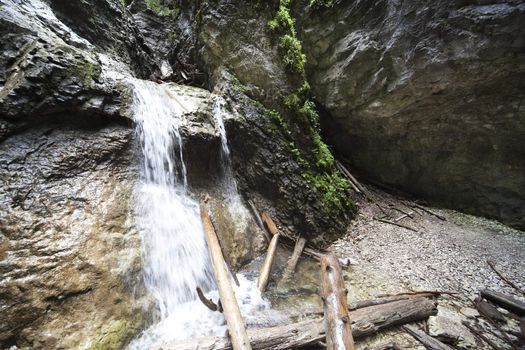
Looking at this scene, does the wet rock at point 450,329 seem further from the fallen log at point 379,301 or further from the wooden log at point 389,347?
the wooden log at point 389,347

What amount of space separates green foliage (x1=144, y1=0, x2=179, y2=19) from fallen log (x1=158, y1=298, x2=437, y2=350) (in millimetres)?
10773

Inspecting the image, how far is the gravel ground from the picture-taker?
3391 millimetres

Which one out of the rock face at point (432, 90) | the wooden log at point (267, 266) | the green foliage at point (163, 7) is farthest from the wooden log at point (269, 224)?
the green foliage at point (163, 7)

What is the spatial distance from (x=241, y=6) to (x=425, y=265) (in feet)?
24.3

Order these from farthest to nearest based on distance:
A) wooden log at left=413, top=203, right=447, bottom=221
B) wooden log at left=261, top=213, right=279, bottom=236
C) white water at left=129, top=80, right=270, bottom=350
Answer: wooden log at left=413, top=203, right=447, bottom=221 → wooden log at left=261, top=213, right=279, bottom=236 → white water at left=129, top=80, right=270, bottom=350

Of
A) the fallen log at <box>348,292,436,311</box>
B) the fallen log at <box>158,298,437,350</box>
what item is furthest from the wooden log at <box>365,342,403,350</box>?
the fallen log at <box>348,292,436,311</box>

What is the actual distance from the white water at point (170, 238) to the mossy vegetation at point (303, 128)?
6.70ft

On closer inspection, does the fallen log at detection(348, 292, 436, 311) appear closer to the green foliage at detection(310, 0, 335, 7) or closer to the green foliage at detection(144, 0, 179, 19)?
the green foliage at detection(310, 0, 335, 7)

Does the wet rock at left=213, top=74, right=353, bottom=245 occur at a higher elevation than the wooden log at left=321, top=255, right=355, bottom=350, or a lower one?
higher

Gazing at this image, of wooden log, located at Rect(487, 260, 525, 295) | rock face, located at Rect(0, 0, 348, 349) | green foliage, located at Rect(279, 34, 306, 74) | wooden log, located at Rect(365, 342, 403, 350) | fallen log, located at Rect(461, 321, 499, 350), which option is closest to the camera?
rock face, located at Rect(0, 0, 348, 349)

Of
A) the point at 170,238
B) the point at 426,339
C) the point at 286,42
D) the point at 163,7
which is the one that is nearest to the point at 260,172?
the point at 170,238

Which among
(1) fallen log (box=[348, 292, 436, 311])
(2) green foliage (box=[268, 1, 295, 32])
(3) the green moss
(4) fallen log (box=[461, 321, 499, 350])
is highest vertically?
(2) green foliage (box=[268, 1, 295, 32])

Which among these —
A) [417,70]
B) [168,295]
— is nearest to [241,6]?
[417,70]

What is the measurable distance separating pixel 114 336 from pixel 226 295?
128 centimetres
